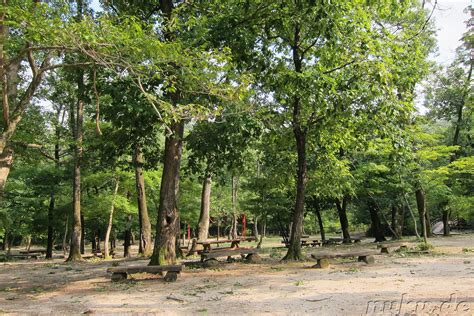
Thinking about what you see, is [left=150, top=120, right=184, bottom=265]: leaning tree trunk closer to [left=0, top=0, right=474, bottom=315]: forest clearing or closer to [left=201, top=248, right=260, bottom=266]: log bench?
[left=0, top=0, right=474, bottom=315]: forest clearing

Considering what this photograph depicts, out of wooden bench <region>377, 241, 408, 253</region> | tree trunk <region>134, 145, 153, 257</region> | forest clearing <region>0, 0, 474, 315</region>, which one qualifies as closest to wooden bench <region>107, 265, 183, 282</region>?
forest clearing <region>0, 0, 474, 315</region>

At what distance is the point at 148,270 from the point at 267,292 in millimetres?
2881

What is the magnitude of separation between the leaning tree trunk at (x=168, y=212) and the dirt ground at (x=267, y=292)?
70 centimetres

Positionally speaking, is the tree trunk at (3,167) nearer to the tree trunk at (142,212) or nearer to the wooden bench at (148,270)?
the wooden bench at (148,270)

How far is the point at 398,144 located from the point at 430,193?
15.9 meters

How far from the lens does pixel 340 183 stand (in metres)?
17.2

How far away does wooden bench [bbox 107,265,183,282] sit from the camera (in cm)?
887

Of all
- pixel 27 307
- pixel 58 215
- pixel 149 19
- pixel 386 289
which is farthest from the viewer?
Answer: pixel 58 215

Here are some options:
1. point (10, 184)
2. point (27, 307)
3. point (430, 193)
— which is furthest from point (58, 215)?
point (430, 193)

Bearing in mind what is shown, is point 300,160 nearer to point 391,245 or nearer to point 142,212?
point 391,245

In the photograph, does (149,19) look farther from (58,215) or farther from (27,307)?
(58,215)

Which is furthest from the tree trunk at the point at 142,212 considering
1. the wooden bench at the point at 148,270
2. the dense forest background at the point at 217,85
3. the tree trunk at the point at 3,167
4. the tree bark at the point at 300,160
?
the tree trunk at the point at 3,167


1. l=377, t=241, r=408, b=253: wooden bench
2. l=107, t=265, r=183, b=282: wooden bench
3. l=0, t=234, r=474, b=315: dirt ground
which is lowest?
l=0, t=234, r=474, b=315: dirt ground

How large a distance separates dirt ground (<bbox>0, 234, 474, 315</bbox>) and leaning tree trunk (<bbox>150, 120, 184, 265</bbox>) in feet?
2.30
